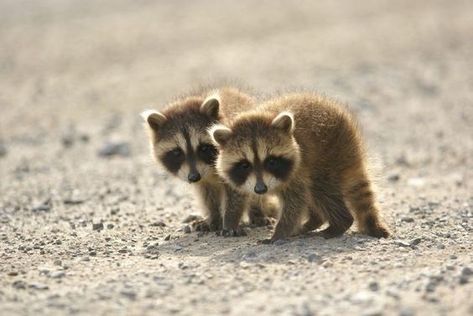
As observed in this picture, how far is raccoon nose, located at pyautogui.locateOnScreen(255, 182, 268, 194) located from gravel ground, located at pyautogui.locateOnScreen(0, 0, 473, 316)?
503mm

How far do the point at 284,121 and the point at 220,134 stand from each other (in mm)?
643

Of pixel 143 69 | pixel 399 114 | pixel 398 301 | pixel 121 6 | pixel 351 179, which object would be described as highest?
pixel 121 6

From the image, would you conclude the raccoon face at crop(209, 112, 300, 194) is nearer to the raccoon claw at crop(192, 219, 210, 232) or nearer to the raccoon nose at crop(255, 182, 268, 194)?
the raccoon nose at crop(255, 182, 268, 194)

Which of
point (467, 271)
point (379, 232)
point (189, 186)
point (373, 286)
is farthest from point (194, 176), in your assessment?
point (467, 271)

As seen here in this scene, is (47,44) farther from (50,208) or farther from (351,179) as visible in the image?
(351,179)

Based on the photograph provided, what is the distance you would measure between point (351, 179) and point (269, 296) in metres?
2.57

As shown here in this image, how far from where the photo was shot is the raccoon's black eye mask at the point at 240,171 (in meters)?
8.74

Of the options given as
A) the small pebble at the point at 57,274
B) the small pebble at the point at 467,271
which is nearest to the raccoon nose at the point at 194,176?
the small pebble at the point at 57,274

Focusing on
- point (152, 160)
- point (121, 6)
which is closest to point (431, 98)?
point (152, 160)

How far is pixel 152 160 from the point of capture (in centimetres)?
1027

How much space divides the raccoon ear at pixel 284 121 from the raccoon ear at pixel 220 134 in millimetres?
457

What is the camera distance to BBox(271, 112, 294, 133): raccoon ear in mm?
8664

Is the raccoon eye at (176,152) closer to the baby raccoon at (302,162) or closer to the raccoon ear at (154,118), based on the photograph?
the raccoon ear at (154,118)

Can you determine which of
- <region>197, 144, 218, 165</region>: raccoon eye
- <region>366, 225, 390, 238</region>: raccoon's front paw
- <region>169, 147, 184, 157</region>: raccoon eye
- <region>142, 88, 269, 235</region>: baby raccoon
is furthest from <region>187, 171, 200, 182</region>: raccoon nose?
<region>366, 225, 390, 238</region>: raccoon's front paw
